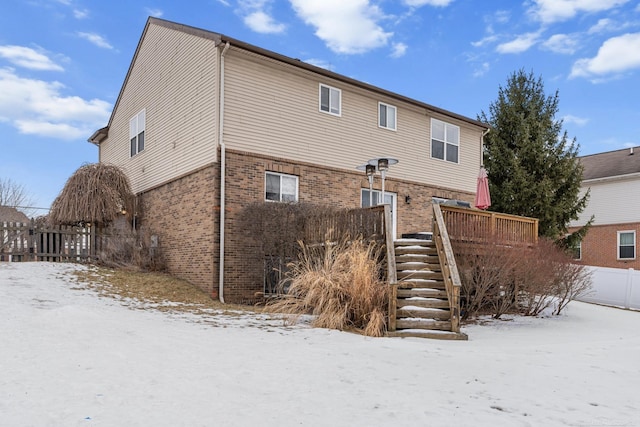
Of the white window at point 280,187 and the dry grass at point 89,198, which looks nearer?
the white window at point 280,187

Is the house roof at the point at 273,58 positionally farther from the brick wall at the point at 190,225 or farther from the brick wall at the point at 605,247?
the brick wall at the point at 605,247

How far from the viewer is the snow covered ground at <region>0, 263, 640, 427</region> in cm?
385

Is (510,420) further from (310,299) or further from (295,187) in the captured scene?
(295,187)

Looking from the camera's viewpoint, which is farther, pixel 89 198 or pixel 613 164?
pixel 613 164

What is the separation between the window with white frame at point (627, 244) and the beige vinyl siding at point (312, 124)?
41.2 feet

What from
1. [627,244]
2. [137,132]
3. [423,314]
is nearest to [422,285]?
[423,314]

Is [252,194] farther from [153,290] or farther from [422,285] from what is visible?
[422,285]

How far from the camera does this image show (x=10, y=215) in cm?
2692

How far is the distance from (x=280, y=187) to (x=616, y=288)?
504 inches

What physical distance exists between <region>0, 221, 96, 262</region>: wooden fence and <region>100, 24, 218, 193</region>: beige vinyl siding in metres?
2.85

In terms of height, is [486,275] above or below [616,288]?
above

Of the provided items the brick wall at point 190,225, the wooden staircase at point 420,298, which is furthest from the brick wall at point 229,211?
the wooden staircase at point 420,298

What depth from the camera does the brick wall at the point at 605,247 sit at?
24.6 m

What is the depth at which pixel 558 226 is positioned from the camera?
2073 centimetres
